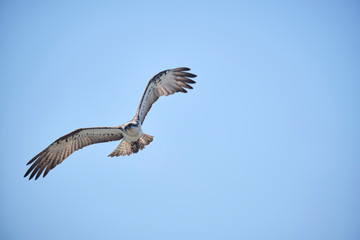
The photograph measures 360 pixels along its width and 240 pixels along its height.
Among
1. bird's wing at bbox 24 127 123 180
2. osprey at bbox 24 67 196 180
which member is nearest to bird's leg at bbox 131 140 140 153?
osprey at bbox 24 67 196 180

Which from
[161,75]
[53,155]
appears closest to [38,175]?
[53,155]

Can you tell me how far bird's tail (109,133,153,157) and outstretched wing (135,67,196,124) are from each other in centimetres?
78

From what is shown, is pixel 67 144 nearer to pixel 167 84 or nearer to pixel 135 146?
pixel 135 146

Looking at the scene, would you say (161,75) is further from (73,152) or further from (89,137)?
(73,152)

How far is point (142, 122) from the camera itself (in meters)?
13.0

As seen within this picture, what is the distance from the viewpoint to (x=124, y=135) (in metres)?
12.4

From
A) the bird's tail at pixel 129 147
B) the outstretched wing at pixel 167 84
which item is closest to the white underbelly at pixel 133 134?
the bird's tail at pixel 129 147

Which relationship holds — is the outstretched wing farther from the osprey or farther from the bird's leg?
Result: the bird's leg

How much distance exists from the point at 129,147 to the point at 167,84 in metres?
3.21

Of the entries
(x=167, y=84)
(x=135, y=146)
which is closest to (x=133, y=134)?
(x=135, y=146)

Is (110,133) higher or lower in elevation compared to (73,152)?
higher

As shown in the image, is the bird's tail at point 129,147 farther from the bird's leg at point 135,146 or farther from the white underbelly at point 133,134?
the white underbelly at point 133,134

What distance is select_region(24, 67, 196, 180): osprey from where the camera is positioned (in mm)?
12148

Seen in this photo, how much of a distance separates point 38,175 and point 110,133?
324 cm
